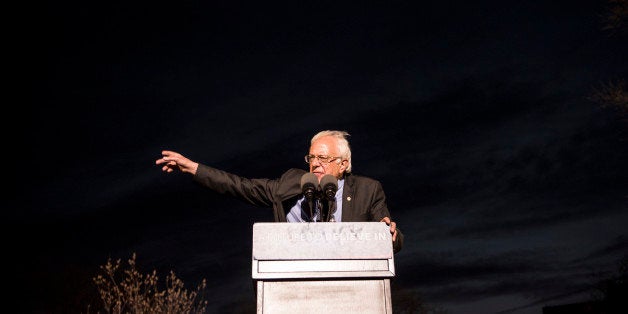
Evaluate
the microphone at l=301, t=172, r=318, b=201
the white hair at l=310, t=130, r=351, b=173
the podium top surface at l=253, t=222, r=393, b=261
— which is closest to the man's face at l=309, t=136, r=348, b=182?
the white hair at l=310, t=130, r=351, b=173

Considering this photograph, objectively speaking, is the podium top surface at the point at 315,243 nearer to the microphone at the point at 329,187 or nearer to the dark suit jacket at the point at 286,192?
the microphone at the point at 329,187

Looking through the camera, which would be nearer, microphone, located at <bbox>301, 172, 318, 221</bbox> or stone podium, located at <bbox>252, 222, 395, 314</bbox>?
stone podium, located at <bbox>252, 222, 395, 314</bbox>

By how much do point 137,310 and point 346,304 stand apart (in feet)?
19.8

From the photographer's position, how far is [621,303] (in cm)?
1773

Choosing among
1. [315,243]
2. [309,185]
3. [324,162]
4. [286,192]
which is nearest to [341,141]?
[324,162]

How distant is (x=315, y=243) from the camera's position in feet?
8.08

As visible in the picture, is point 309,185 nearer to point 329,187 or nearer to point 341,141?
point 329,187

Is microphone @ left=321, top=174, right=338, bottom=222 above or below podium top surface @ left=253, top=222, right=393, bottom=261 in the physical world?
above

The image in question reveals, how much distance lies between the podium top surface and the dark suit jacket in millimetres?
750

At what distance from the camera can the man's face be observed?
3625 mm

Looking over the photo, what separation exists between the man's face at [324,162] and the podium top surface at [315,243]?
44.6 inches

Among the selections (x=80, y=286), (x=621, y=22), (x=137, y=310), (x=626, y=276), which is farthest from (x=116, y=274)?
(x=621, y=22)

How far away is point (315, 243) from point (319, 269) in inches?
4.6

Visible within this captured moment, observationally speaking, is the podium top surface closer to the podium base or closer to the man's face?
the podium base
